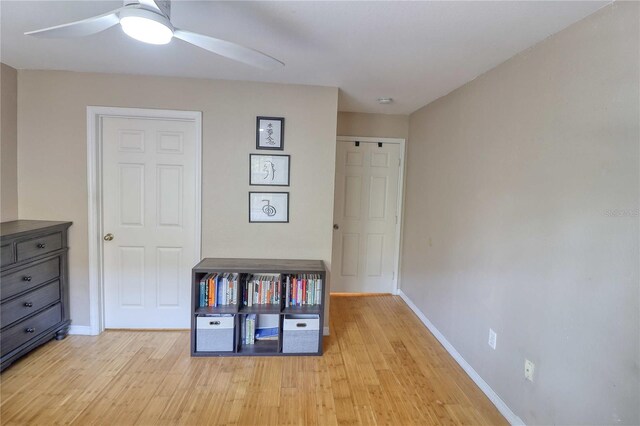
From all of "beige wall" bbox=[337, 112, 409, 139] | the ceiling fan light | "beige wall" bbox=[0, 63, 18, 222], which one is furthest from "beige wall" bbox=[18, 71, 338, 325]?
the ceiling fan light

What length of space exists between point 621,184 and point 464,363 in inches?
68.6

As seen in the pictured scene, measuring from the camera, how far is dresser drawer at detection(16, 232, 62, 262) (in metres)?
2.22

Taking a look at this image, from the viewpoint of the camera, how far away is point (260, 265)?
2.60m

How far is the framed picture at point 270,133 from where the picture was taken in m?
2.72

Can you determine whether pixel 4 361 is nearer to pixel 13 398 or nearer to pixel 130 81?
pixel 13 398

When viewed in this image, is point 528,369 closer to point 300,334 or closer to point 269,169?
point 300,334

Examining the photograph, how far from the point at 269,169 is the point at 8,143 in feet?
6.92

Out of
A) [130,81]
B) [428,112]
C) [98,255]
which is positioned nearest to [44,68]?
[130,81]

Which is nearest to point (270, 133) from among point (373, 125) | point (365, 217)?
point (373, 125)

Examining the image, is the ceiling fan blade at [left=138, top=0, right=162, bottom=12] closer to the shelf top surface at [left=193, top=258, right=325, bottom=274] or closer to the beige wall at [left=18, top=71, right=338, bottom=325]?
the beige wall at [left=18, top=71, right=338, bottom=325]

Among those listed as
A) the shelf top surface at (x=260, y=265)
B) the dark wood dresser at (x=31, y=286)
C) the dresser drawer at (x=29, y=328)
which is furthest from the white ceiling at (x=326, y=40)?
the dresser drawer at (x=29, y=328)

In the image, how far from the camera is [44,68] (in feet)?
8.35

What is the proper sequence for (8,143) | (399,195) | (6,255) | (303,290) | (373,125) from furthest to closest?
(399,195) → (373,125) → (303,290) → (8,143) → (6,255)

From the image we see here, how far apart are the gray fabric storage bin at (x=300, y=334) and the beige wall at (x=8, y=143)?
2.47 meters
